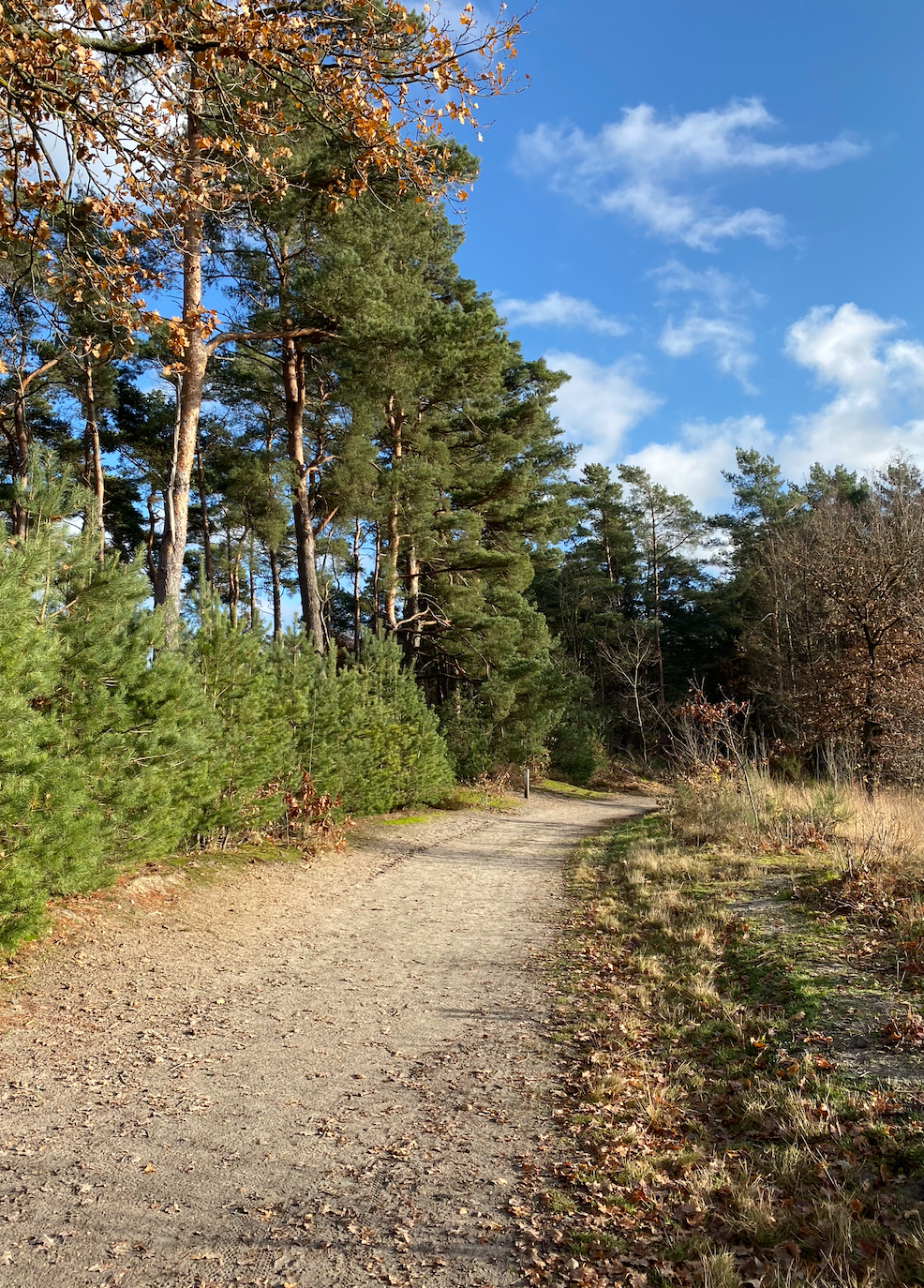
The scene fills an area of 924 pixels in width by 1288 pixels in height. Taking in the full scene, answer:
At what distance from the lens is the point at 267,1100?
399cm

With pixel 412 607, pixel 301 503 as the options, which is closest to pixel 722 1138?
pixel 301 503

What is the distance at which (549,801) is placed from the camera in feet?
74.2

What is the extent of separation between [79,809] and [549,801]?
18.1 meters

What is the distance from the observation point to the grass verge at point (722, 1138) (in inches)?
106

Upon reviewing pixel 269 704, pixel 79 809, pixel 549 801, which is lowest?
pixel 549 801

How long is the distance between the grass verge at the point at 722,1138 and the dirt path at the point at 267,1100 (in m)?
0.31

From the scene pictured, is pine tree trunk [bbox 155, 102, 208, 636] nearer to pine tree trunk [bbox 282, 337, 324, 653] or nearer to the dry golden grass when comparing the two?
pine tree trunk [bbox 282, 337, 324, 653]

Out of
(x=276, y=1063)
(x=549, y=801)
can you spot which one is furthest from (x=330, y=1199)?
(x=549, y=801)

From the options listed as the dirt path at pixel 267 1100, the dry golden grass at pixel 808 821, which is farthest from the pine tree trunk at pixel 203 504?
the dirt path at pixel 267 1100

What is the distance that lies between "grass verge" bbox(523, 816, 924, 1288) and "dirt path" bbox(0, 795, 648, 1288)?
0.31 metres

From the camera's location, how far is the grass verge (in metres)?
2.68

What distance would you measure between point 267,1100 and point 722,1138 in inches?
92.9

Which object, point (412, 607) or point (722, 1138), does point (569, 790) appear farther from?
point (722, 1138)

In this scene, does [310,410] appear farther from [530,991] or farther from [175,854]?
[530,991]
